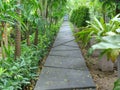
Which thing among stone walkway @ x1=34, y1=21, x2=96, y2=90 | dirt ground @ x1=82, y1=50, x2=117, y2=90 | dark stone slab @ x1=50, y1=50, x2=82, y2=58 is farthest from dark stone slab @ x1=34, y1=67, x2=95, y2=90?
dark stone slab @ x1=50, y1=50, x2=82, y2=58

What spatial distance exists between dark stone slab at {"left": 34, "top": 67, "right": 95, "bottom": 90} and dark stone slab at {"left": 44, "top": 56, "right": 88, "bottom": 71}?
0.30 m

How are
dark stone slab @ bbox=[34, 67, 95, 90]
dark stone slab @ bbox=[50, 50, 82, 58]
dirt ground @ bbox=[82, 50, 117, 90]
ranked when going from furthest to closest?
dark stone slab @ bbox=[50, 50, 82, 58]
dirt ground @ bbox=[82, 50, 117, 90]
dark stone slab @ bbox=[34, 67, 95, 90]

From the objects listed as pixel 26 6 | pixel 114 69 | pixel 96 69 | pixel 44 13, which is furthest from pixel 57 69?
pixel 44 13

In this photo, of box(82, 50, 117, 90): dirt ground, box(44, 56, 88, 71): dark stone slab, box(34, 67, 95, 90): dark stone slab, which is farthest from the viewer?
box(44, 56, 88, 71): dark stone slab

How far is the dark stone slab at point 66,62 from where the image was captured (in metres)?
4.80

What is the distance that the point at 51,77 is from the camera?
403cm

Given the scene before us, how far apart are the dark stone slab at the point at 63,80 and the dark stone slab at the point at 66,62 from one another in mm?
299

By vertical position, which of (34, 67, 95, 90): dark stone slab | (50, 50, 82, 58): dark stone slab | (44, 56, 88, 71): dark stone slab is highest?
(34, 67, 95, 90): dark stone slab

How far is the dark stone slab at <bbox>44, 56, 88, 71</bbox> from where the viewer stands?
480cm

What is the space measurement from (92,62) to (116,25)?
233 cm

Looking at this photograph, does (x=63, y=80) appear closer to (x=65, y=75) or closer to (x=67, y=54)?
(x=65, y=75)

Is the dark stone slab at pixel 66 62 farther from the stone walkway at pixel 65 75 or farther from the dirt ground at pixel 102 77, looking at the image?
the dirt ground at pixel 102 77

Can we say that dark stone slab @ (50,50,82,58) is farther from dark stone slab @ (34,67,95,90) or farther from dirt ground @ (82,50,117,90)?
dark stone slab @ (34,67,95,90)

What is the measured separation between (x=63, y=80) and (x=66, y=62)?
132 centimetres
